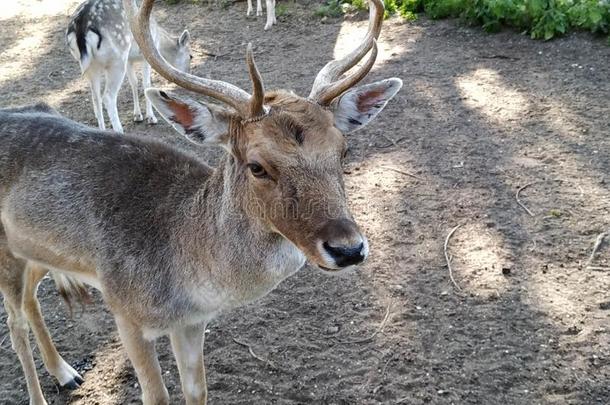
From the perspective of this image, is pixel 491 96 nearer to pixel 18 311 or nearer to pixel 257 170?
pixel 257 170

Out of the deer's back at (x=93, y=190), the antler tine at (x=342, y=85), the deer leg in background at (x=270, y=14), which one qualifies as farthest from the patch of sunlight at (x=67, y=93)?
the antler tine at (x=342, y=85)

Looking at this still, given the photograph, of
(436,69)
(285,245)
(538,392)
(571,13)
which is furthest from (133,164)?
(571,13)

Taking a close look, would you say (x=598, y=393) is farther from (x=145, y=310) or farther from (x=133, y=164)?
(x=133, y=164)

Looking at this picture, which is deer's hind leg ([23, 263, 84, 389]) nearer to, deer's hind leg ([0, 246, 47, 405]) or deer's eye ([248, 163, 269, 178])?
deer's hind leg ([0, 246, 47, 405])

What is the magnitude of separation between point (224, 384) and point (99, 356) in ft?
2.88

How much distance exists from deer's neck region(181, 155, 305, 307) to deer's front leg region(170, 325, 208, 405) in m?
0.46

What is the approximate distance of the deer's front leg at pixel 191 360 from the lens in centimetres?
333

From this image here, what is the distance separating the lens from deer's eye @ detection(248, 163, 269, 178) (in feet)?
8.71

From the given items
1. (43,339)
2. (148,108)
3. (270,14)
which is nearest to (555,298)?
(43,339)

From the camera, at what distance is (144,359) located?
3.13 m

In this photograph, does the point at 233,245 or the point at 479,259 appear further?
the point at 479,259

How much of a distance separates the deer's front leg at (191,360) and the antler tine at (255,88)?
1210 millimetres

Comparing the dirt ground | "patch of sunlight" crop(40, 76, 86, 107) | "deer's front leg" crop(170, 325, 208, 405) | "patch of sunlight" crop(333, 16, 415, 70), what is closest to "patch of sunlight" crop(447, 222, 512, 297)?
the dirt ground

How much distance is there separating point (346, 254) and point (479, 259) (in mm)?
2466
